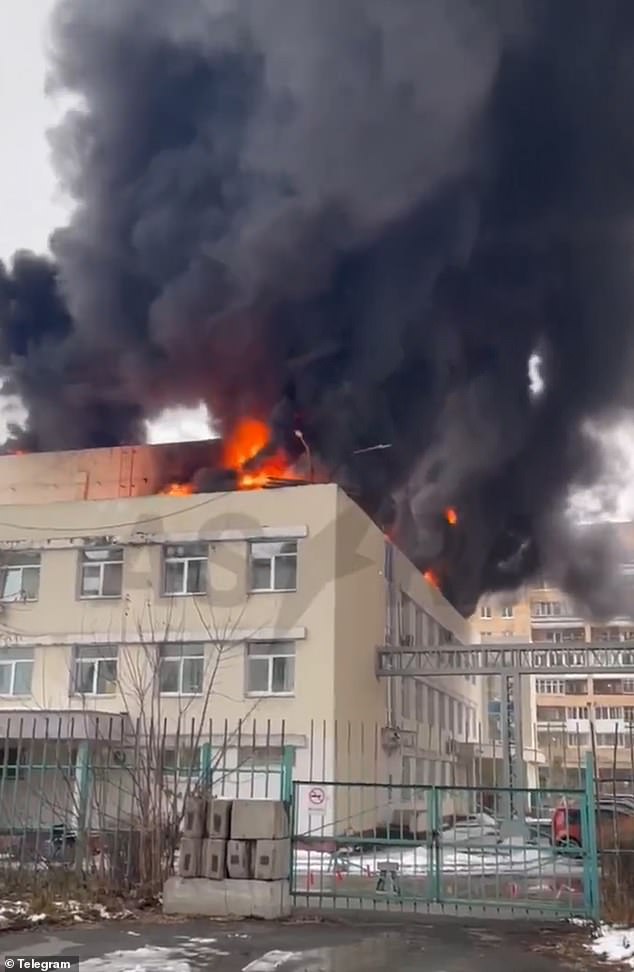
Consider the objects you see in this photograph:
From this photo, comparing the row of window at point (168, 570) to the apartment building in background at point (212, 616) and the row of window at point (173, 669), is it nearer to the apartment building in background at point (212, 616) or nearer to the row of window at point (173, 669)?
the apartment building in background at point (212, 616)

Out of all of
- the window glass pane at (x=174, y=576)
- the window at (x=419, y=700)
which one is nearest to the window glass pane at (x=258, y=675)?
the window glass pane at (x=174, y=576)

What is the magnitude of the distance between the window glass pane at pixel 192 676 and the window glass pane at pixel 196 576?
66.4 inches

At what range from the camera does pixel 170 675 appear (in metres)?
23.2

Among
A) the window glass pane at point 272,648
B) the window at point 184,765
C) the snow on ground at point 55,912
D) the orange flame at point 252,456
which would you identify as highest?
the orange flame at point 252,456

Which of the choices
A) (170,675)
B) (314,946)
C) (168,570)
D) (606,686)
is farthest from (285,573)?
(606,686)

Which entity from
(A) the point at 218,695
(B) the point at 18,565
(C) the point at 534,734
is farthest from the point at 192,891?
(C) the point at 534,734

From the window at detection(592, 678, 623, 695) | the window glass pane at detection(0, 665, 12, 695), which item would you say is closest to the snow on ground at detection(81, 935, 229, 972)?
the window glass pane at detection(0, 665, 12, 695)

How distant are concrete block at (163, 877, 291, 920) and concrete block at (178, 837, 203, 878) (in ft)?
0.22

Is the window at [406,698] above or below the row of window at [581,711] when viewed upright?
below

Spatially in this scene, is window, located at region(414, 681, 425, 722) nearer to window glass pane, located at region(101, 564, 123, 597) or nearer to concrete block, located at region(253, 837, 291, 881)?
window glass pane, located at region(101, 564, 123, 597)

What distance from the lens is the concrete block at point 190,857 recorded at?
373 inches

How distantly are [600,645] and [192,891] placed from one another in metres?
17.7

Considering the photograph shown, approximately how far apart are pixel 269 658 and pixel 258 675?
47 centimetres

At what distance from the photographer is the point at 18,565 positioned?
993 inches
